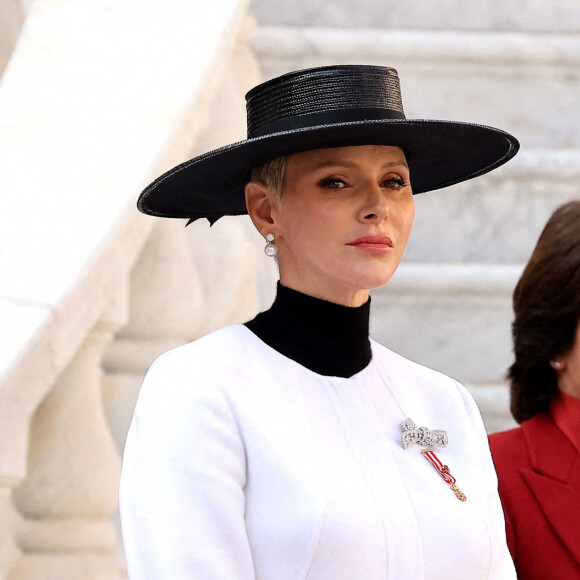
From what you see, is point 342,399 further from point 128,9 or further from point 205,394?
point 128,9

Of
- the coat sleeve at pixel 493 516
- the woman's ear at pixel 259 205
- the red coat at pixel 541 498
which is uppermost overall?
the woman's ear at pixel 259 205

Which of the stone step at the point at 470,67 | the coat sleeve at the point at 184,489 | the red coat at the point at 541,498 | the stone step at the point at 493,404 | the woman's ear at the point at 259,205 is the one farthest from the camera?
the stone step at the point at 470,67

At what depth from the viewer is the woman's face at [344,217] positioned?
155 centimetres

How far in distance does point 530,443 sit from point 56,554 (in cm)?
97

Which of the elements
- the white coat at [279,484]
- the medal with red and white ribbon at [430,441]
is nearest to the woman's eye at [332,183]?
the white coat at [279,484]

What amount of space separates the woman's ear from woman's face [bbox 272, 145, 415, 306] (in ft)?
0.09

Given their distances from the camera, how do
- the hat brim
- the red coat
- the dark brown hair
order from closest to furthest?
the hat brim < the red coat < the dark brown hair

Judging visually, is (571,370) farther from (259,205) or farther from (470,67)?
(470,67)

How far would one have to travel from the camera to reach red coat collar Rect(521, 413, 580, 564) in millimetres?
2166

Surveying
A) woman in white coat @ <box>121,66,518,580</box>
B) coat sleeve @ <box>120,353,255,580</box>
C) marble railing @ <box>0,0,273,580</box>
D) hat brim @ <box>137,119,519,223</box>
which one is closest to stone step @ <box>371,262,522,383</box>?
marble railing @ <box>0,0,273,580</box>

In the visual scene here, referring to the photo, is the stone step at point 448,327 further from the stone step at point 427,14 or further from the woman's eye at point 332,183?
the woman's eye at point 332,183

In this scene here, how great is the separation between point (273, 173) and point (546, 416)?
3.38ft

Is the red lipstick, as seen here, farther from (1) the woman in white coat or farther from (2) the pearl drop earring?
(2) the pearl drop earring

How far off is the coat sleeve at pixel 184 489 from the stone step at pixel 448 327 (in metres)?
1.73
